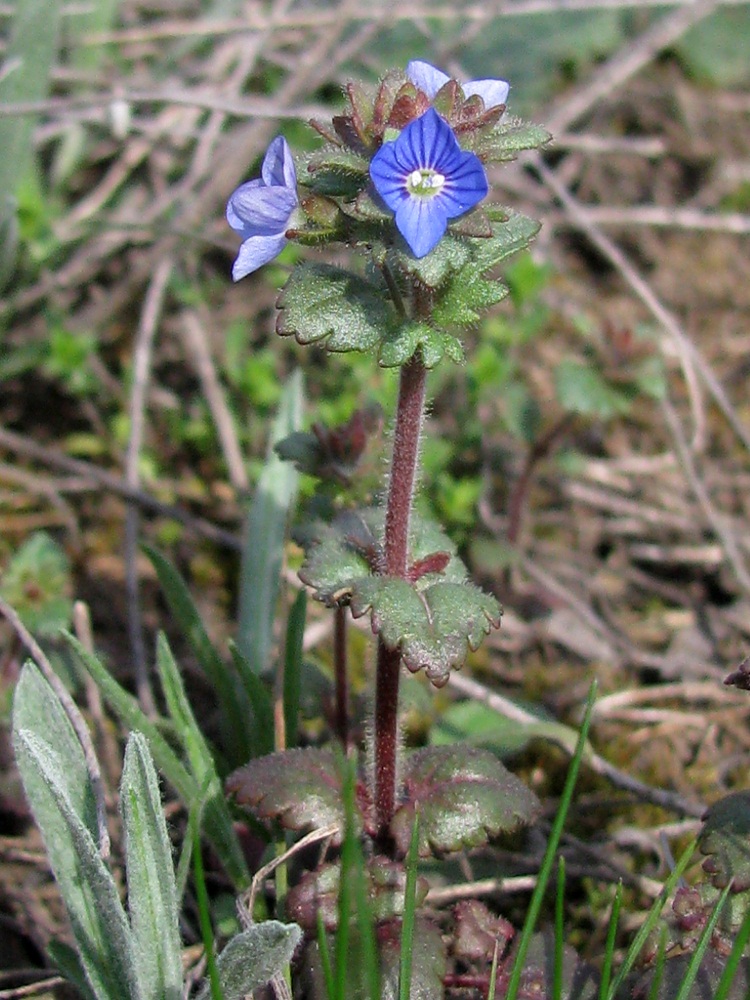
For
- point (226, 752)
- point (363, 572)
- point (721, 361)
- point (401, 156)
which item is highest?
point (401, 156)

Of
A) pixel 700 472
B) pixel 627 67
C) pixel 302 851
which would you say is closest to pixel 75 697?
pixel 302 851

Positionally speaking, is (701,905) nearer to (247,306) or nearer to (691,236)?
(247,306)

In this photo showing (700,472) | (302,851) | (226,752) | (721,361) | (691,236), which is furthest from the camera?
(691,236)

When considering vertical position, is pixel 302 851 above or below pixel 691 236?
below

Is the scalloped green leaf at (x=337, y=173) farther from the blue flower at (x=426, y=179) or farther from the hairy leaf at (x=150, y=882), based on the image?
the hairy leaf at (x=150, y=882)

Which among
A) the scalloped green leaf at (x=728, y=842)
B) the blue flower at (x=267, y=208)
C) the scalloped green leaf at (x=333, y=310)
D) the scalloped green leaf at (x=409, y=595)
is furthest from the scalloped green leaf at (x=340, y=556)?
the scalloped green leaf at (x=728, y=842)

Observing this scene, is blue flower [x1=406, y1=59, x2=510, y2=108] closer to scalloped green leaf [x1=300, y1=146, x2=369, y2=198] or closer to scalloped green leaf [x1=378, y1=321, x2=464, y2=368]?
scalloped green leaf [x1=300, y1=146, x2=369, y2=198]

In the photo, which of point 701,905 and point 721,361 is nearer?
point 701,905

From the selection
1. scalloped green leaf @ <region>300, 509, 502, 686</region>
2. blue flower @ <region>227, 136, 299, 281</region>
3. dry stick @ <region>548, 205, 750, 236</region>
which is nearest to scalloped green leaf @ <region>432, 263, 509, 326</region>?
blue flower @ <region>227, 136, 299, 281</region>
